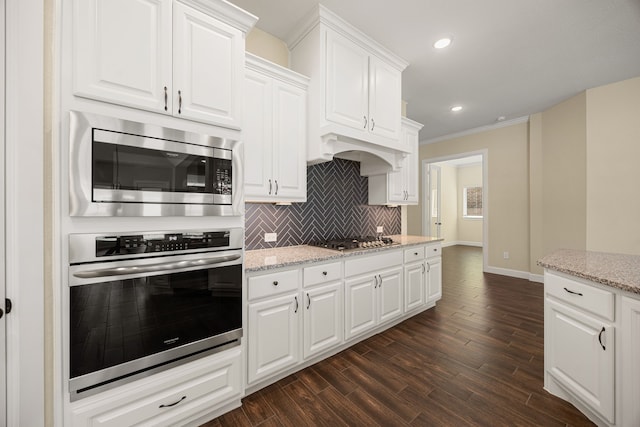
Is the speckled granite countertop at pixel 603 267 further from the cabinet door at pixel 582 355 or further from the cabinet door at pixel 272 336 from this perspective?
the cabinet door at pixel 272 336

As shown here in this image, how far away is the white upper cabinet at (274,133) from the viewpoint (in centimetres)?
211

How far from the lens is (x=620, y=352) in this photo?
134cm

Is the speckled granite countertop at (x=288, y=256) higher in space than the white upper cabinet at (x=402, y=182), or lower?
lower

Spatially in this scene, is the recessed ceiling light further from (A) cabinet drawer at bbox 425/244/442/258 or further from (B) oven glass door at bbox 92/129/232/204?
(B) oven glass door at bbox 92/129/232/204

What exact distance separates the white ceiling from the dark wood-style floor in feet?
9.93

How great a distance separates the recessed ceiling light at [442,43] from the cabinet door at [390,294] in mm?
2398

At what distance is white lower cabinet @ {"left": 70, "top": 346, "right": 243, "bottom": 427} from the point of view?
1.25 metres

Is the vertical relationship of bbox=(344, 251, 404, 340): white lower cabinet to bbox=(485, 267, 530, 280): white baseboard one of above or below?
above

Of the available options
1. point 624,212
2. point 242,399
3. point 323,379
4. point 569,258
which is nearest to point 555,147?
point 624,212

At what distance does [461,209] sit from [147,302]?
10.0 meters

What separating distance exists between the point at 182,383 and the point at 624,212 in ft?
17.6

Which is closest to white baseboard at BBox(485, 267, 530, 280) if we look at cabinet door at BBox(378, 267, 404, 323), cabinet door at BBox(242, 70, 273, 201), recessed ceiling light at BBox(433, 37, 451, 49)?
cabinet door at BBox(378, 267, 404, 323)

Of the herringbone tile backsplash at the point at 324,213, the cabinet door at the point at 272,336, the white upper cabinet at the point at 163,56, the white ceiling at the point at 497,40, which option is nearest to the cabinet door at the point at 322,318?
the cabinet door at the point at 272,336

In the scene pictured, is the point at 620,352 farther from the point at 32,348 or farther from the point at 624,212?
the point at 624,212
